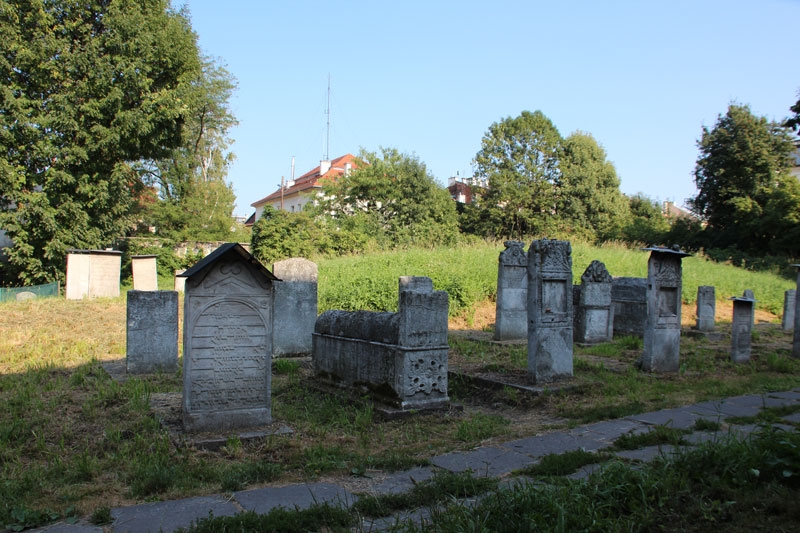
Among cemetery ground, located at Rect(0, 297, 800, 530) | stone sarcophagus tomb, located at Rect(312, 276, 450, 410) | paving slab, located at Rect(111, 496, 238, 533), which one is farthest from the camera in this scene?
stone sarcophagus tomb, located at Rect(312, 276, 450, 410)

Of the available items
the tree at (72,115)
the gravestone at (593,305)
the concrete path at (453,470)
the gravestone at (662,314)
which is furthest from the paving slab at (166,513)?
the tree at (72,115)

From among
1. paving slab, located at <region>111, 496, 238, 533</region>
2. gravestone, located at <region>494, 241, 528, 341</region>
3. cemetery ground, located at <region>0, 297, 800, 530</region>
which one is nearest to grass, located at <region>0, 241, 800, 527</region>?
cemetery ground, located at <region>0, 297, 800, 530</region>

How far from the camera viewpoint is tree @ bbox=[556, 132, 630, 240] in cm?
4256

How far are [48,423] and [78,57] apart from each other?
22096 millimetres

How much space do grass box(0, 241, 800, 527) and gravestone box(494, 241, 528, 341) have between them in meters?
0.69

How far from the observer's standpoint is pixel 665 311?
9.83m

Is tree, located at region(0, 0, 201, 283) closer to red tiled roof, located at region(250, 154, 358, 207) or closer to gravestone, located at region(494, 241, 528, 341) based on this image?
gravestone, located at region(494, 241, 528, 341)

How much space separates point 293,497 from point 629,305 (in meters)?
12.1

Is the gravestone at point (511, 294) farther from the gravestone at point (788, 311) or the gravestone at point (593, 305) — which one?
the gravestone at point (788, 311)

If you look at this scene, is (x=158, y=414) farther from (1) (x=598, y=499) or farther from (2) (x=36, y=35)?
(2) (x=36, y=35)

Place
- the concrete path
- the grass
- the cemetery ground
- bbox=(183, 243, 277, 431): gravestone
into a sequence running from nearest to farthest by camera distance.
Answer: the concrete path, the cemetery ground, the grass, bbox=(183, 243, 277, 431): gravestone

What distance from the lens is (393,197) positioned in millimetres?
39719

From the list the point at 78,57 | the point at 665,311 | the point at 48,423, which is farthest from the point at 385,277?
the point at 78,57

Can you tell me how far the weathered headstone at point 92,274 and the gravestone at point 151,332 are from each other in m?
11.8
